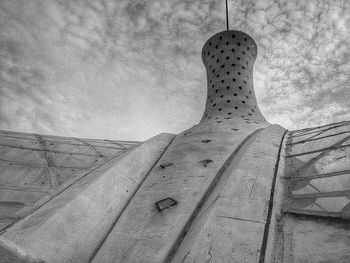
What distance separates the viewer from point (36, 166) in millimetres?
5789

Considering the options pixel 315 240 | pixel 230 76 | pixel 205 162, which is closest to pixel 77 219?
pixel 205 162

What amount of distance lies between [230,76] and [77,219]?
346 inches

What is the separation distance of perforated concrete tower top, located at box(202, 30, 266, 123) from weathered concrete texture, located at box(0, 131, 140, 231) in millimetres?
4171

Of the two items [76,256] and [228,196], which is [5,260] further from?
[228,196]

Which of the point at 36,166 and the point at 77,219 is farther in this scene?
the point at 36,166

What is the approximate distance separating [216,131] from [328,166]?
3208mm

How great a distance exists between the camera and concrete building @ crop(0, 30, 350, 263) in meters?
2.47

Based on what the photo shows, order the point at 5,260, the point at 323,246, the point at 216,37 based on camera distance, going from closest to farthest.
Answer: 1. the point at 5,260
2. the point at 323,246
3. the point at 216,37

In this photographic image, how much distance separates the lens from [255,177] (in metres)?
3.80

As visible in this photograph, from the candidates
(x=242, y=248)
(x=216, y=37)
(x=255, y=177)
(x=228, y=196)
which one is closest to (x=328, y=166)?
(x=255, y=177)

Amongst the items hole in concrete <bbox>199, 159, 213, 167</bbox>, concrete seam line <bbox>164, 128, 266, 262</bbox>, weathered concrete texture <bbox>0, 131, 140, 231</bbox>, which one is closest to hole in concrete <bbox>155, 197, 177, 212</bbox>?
concrete seam line <bbox>164, 128, 266, 262</bbox>

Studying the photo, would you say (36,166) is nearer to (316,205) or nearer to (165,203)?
(165,203)

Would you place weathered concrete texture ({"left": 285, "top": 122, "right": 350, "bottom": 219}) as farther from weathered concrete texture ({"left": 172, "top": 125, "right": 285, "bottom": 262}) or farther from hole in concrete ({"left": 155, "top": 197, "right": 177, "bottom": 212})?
hole in concrete ({"left": 155, "top": 197, "right": 177, "bottom": 212})

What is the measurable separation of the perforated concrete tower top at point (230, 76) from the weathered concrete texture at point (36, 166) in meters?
4.17
